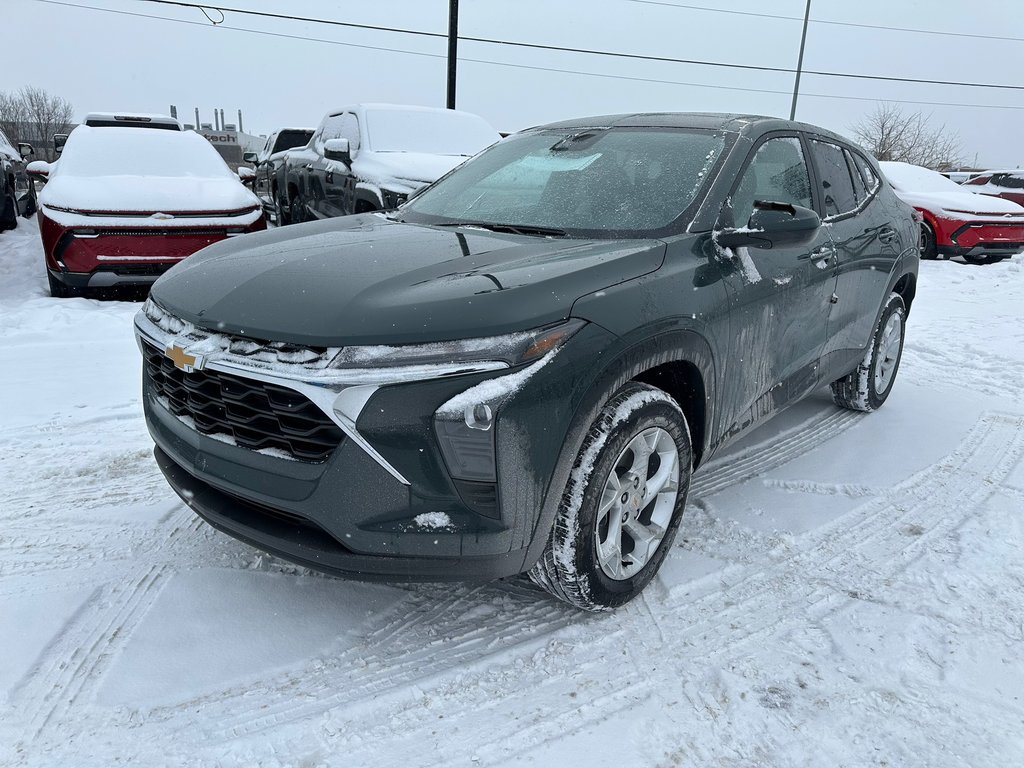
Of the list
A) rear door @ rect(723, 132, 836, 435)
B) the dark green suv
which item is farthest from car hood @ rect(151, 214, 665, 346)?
rear door @ rect(723, 132, 836, 435)

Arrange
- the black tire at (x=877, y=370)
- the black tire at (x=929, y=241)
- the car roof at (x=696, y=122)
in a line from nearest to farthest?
1. the car roof at (x=696, y=122)
2. the black tire at (x=877, y=370)
3. the black tire at (x=929, y=241)

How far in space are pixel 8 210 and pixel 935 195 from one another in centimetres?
1386

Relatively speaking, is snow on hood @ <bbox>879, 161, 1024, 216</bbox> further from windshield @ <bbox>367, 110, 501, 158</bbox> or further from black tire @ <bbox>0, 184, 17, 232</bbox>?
black tire @ <bbox>0, 184, 17, 232</bbox>

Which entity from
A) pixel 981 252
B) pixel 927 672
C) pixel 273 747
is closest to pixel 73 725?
pixel 273 747

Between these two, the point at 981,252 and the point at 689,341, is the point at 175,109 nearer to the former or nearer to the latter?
the point at 981,252

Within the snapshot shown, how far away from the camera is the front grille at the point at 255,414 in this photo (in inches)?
82.7

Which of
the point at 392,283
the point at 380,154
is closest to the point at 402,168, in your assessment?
the point at 380,154

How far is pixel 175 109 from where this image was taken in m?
67.2

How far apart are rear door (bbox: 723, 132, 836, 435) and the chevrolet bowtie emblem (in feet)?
6.13

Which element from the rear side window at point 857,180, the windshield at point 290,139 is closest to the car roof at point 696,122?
the rear side window at point 857,180

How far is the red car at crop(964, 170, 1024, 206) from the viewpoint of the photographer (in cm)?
1858

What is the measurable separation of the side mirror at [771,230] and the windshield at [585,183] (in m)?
0.22

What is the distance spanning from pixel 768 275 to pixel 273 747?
2.45 metres

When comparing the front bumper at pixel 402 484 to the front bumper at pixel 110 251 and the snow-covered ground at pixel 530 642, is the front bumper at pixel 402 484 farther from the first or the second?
the front bumper at pixel 110 251
